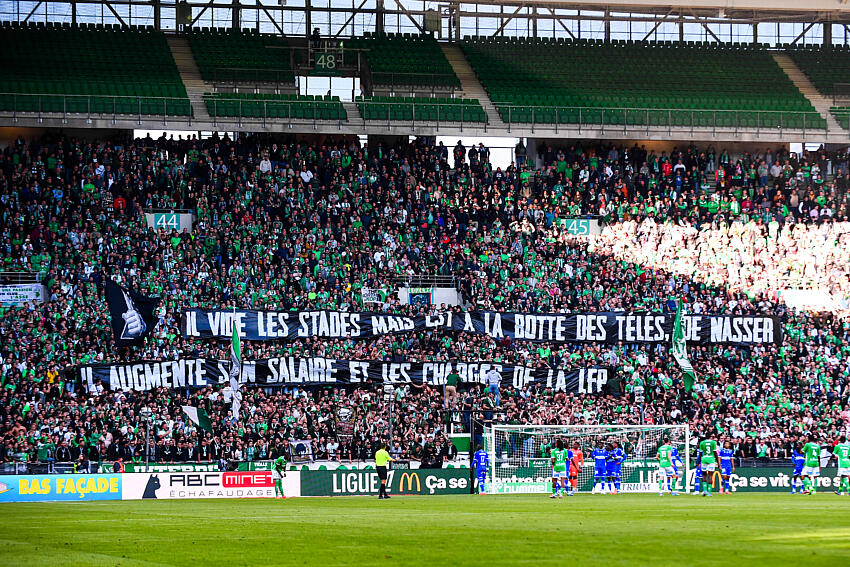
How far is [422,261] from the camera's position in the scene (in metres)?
49.0

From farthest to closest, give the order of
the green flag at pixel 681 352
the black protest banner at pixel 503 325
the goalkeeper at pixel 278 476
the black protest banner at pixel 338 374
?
the green flag at pixel 681 352 → the black protest banner at pixel 503 325 → the black protest banner at pixel 338 374 → the goalkeeper at pixel 278 476

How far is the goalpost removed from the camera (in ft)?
129

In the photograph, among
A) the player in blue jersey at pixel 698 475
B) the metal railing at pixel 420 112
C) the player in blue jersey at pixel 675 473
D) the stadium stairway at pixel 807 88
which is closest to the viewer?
the player in blue jersey at pixel 675 473

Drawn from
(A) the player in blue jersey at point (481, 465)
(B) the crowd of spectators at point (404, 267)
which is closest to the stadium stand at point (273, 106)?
(B) the crowd of spectators at point (404, 267)

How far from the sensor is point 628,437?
133 feet

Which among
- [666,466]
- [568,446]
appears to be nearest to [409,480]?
[568,446]

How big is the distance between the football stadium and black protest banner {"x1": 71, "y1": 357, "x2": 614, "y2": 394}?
115 mm

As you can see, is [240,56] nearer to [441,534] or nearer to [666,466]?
[666,466]

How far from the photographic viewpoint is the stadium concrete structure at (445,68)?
52844 mm

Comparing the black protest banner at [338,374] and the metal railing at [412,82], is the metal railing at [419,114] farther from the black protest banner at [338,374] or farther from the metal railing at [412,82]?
the black protest banner at [338,374]

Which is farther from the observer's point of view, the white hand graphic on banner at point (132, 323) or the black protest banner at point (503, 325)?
the black protest banner at point (503, 325)

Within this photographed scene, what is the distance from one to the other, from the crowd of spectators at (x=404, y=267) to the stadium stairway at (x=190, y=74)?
1.49 meters

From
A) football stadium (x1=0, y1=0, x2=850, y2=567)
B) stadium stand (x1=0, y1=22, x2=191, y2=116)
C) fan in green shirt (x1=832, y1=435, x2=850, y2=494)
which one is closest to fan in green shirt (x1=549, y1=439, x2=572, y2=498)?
football stadium (x1=0, y1=0, x2=850, y2=567)

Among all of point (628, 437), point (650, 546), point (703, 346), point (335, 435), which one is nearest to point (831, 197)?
point (703, 346)
